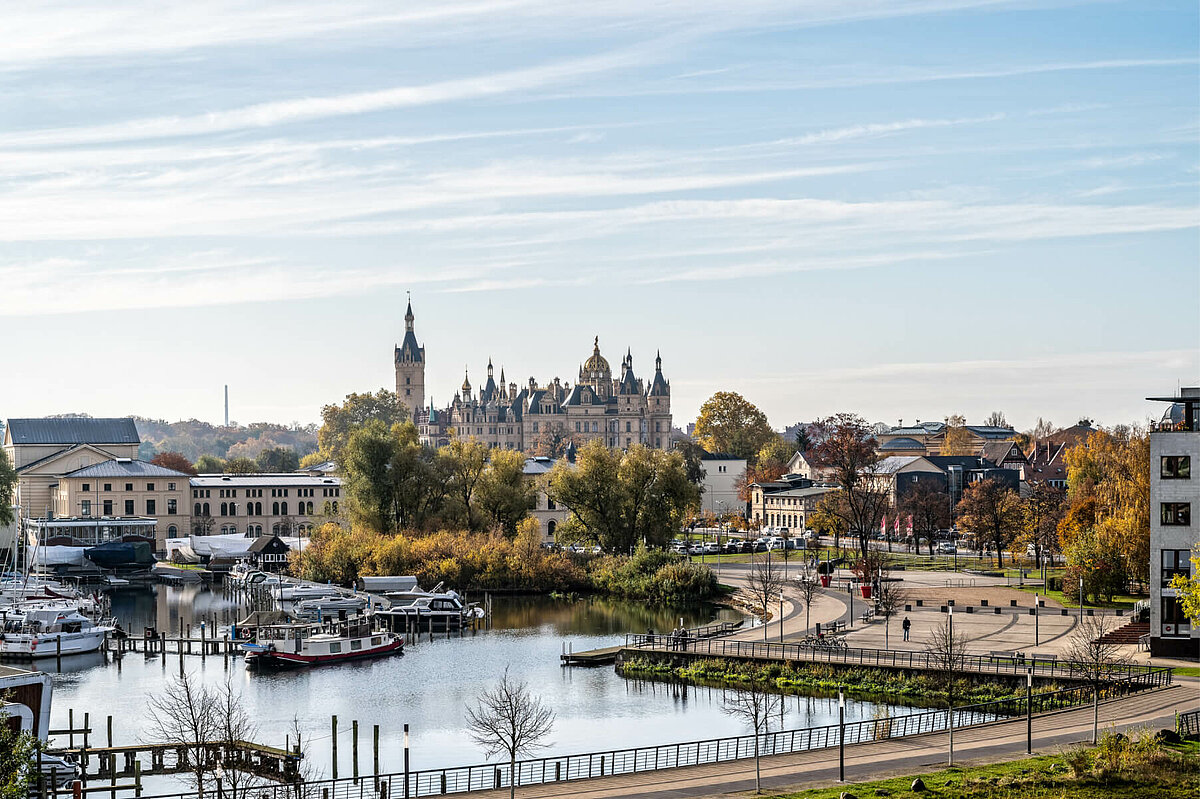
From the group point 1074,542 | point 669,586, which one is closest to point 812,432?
point 669,586

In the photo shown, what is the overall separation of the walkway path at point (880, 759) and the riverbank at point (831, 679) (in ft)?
20.8

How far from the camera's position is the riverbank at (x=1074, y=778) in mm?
35375

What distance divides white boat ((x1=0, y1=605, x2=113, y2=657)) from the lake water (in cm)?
125

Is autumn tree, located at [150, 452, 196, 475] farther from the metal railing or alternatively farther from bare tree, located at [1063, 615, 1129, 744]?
bare tree, located at [1063, 615, 1129, 744]

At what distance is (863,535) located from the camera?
307 ft

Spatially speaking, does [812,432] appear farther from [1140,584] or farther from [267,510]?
[267,510]

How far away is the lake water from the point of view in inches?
1938

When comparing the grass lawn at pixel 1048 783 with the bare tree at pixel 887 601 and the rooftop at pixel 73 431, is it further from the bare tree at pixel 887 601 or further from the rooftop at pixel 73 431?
the rooftop at pixel 73 431

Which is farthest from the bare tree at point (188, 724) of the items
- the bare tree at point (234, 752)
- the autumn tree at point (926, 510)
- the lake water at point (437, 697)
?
the autumn tree at point (926, 510)

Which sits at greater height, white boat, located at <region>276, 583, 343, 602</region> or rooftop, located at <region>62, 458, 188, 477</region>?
rooftop, located at <region>62, 458, 188, 477</region>

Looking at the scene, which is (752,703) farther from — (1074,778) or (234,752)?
(234,752)

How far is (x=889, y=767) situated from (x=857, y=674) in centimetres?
1710

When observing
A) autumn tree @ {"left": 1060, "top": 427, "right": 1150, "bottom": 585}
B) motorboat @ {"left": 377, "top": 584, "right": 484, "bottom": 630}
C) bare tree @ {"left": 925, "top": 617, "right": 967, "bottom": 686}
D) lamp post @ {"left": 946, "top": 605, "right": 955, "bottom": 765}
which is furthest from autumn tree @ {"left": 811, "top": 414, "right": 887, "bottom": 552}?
lamp post @ {"left": 946, "top": 605, "right": 955, "bottom": 765}

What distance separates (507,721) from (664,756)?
6483 millimetres
